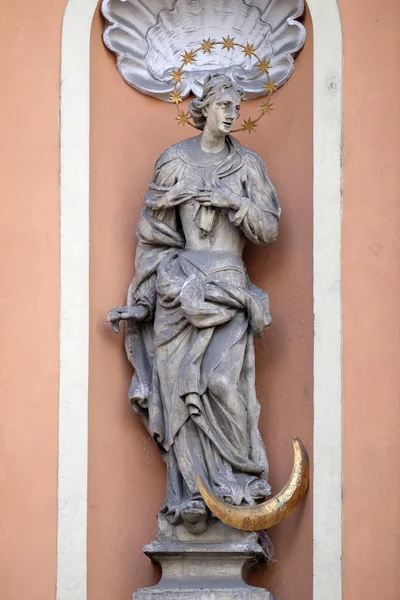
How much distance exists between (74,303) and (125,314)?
220mm

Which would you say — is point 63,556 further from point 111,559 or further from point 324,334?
point 324,334

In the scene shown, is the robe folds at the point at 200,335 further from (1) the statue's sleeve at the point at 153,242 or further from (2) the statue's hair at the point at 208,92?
(2) the statue's hair at the point at 208,92

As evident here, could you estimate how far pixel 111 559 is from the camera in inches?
365

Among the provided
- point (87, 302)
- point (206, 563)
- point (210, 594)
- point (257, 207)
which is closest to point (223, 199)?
point (257, 207)

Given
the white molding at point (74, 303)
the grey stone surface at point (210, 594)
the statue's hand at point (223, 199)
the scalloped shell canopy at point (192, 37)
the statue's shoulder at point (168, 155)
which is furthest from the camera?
the scalloped shell canopy at point (192, 37)

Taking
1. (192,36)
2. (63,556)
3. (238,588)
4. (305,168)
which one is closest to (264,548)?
(238,588)

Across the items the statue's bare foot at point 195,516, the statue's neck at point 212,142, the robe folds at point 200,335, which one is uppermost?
the statue's neck at point 212,142

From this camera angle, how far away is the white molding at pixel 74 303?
9180 mm

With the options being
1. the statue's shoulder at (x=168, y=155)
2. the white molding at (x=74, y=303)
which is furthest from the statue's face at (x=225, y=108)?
the white molding at (x=74, y=303)

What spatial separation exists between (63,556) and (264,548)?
2.73ft

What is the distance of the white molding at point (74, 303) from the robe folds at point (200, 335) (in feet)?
0.78

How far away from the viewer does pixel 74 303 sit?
30.7ft
